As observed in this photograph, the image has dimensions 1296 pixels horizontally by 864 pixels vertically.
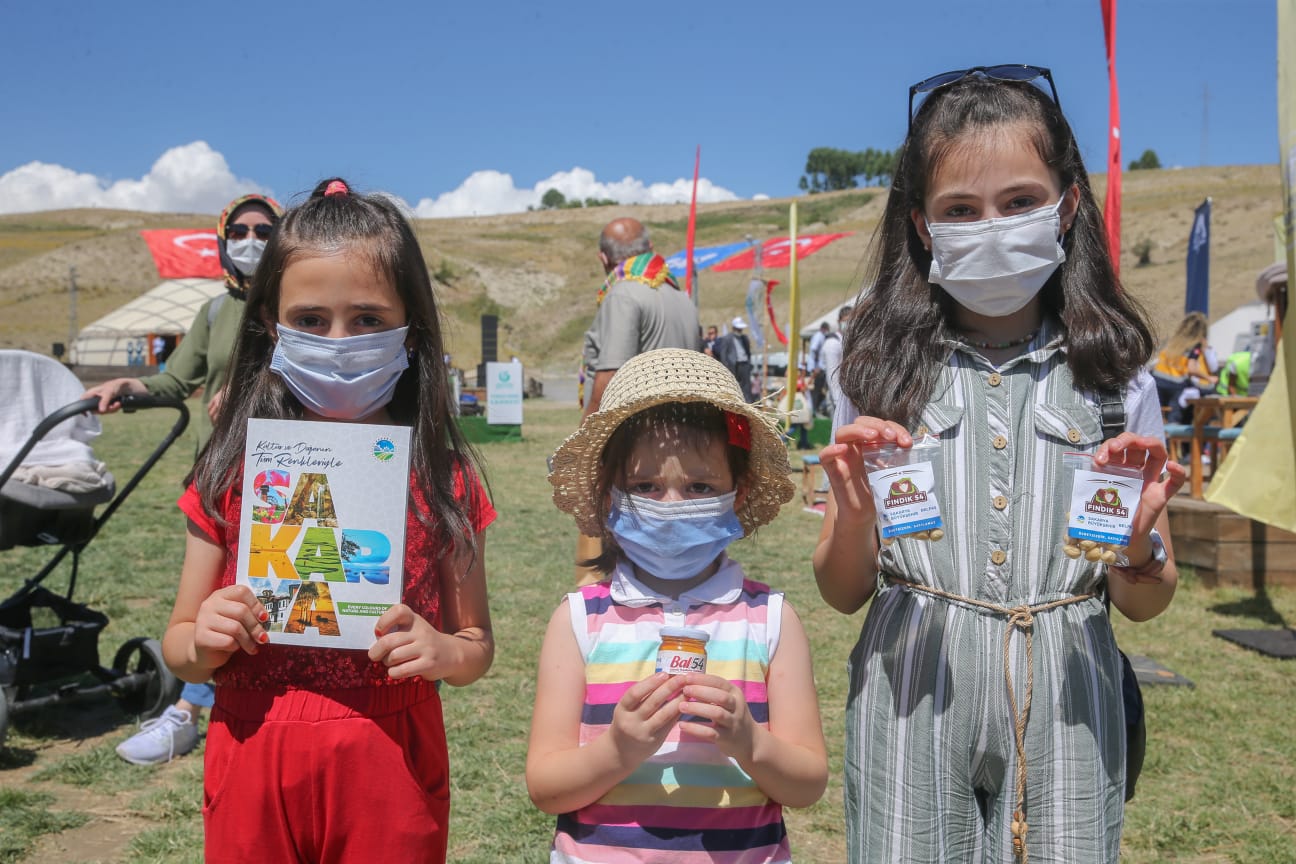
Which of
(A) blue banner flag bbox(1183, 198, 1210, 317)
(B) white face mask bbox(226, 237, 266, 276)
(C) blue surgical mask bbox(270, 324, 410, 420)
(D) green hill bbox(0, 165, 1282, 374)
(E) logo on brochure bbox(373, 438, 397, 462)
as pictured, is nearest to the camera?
(E) logo on brochure bbox(373, 438, 397, 462)

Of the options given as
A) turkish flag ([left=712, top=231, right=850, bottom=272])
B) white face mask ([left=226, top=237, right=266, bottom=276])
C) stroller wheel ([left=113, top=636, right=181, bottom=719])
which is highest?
turkish flag ([left=712, top=231, right=850, bottom=272])

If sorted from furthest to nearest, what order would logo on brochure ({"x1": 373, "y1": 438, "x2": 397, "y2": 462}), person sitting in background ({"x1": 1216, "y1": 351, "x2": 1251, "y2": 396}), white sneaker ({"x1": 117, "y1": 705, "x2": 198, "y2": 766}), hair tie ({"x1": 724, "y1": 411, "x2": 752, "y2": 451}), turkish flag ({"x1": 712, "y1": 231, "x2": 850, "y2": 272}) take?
1. turkish flag ({"x1": 712, "y1": 231, "x2": 850, "y2": 272})
2. person sitting in background ({"x1": 1216, "y1": 351, "x2": 1251, "y2": 396})
3. white sneaker ({"x1": 117, "y1": 705, "x2": 198, "y2": 766})
4. hair tie ({"x1": 724, "y1": 411, "x2": 752, "y2": 451})
5. logo on brochure ({"x1": 373, "y1": 438, "x2": 397, "y2": 462})

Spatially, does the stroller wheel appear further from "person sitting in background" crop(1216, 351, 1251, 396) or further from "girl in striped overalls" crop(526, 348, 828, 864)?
"person sitting in background" crop(1216, 351, 1251, 396)

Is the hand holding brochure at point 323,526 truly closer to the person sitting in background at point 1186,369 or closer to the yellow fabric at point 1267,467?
the yellow fabric at point 1267,467

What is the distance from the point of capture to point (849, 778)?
1.95 m

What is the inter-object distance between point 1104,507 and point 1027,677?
0.34 metres

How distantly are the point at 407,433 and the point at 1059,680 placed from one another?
4.11 ft

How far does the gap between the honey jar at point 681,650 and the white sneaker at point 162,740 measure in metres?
3.59

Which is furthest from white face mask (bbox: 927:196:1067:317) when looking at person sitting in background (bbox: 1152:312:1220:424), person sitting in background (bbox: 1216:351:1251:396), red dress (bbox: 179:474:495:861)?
person sitting in background (bbox: 1152:312:1220:424)

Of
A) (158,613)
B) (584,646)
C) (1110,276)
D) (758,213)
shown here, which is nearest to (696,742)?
(584,646)

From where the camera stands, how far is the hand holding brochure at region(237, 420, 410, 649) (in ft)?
5.86

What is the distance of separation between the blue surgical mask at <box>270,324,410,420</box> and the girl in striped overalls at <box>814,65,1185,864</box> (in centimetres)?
89

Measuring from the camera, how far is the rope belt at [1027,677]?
1.74 metres

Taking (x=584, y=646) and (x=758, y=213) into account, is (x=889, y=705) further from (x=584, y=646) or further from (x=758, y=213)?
(x=758, y=213)
